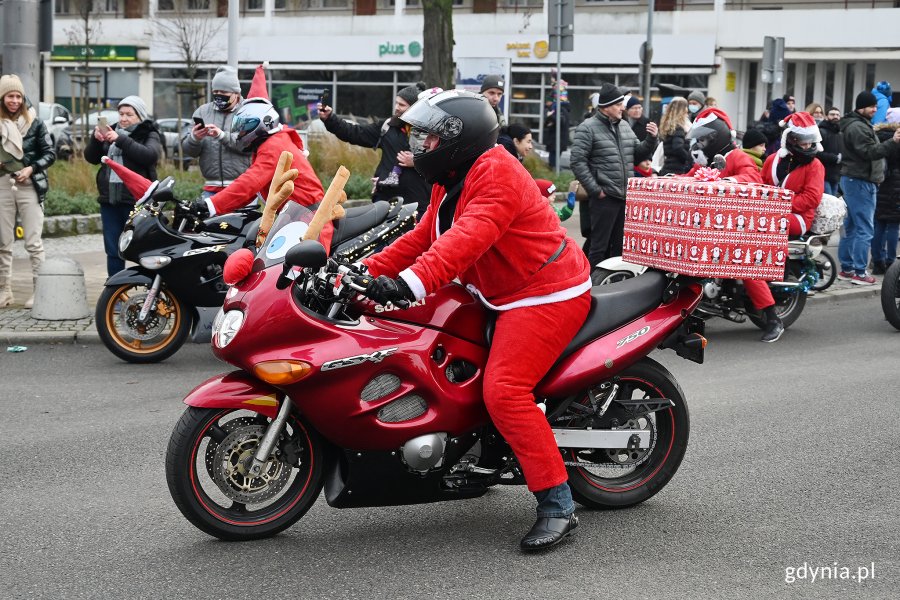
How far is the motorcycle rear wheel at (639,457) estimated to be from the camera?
553 centimetres

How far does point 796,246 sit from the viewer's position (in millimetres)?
11031

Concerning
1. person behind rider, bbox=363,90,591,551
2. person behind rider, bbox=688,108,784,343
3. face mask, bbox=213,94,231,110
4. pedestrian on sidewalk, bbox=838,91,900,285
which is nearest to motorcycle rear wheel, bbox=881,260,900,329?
person behind rider, bbox=688,108,784,343

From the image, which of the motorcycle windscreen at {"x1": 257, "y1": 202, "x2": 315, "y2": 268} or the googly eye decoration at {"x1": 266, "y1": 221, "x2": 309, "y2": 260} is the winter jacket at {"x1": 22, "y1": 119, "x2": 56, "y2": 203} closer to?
the motorcycle windscreen at {"x1": 257, "y1": 202, "x2": 315, "y2": 268}

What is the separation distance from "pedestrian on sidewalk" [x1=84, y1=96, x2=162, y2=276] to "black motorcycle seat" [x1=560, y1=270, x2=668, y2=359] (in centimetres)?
656

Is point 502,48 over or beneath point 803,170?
over

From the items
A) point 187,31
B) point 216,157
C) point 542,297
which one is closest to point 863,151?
point 216,157

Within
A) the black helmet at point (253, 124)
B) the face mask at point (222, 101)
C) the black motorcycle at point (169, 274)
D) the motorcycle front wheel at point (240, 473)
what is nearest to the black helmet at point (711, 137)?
the black motorcycle at point (169, 274)

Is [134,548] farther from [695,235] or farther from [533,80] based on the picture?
[533,80]

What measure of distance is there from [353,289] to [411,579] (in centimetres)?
114

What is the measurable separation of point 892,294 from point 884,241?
3.94m

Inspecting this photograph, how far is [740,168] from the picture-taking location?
1067cm

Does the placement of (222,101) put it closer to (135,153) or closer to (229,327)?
(135,153)

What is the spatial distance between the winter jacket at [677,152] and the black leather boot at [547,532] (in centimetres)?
885

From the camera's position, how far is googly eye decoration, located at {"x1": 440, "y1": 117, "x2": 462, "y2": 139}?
4977mm
